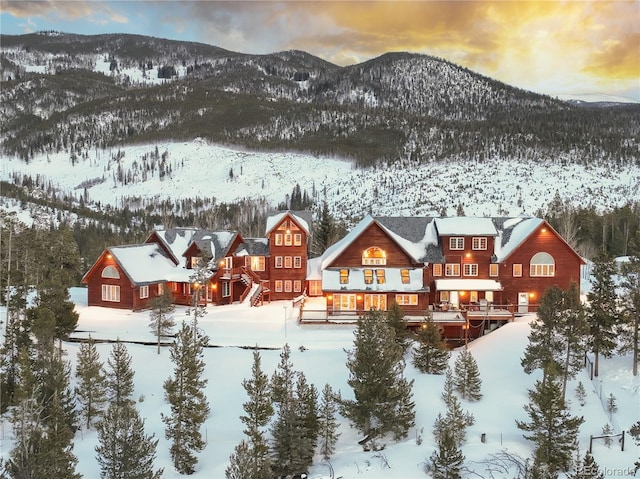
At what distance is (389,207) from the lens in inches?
5448

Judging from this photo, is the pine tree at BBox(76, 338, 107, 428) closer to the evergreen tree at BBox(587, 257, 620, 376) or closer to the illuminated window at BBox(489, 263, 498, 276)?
the evergreen tree at BBox(587, 257, 620, 376)

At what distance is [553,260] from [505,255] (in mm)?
4268

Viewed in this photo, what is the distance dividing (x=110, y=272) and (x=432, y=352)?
3154 cm

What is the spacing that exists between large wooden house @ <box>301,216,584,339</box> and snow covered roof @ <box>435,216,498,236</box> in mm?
89

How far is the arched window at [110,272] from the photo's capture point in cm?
4650

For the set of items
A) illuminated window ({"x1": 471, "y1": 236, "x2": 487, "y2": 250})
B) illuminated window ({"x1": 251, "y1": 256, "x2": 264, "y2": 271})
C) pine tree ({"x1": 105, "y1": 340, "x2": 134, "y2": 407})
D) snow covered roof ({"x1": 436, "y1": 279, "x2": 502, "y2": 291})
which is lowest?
pine tree ({"x1": 105, "y1": 340, "x2": 134, "y2": 407})

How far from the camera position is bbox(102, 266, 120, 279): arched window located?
153 ft

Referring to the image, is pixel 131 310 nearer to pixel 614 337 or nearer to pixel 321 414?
pixel 321 414

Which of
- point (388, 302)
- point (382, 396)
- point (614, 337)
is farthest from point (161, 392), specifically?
point (614, 337)

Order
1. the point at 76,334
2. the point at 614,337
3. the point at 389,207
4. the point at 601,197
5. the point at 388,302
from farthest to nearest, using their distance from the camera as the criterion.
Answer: the point at 389,207
the point at 601,197
the point at 388,302
the point at 76,334
the point at 614,337

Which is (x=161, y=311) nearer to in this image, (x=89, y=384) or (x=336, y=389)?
(x=89, y=384)

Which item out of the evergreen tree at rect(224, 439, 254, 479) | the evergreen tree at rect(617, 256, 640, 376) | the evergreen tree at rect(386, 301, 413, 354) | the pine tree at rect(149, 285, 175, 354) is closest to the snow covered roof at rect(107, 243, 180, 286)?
the pine tree at rect(149, 285, 175, 354)

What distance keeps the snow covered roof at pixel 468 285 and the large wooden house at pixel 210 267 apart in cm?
1432

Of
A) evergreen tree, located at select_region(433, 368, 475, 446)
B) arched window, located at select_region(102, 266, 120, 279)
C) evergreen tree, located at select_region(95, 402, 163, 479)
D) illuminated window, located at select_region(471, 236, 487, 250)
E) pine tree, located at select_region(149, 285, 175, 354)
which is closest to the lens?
evergreen tree, located at select_region(95, 402, 163, 479)
